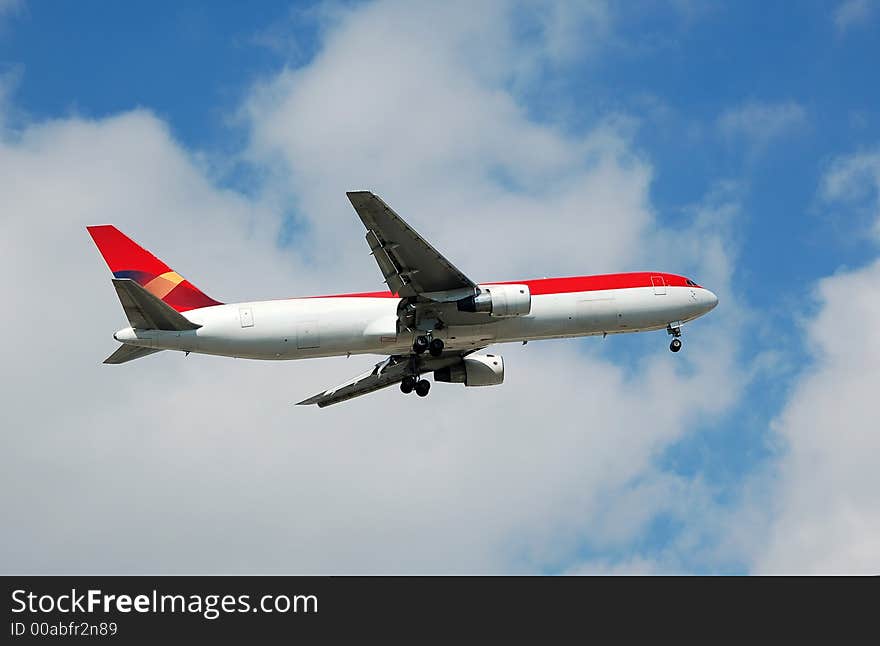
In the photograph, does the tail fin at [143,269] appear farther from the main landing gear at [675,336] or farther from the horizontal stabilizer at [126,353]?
the main landing gear at [675,336]

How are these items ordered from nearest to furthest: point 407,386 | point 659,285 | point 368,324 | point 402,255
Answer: point 402,255
point 368,324
point 659,285
point 407,386

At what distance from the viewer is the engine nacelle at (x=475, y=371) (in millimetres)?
62688

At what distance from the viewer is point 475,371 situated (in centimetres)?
6272

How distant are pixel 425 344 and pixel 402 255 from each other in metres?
4.84

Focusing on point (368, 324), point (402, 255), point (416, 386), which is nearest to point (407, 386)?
point (416, 386)

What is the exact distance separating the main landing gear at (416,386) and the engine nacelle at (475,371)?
5.32ft

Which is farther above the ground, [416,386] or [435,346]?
[416,386]

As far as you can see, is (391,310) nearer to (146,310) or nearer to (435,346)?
(435,346)

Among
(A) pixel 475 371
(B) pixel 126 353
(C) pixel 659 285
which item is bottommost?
(B) pixel 126 353

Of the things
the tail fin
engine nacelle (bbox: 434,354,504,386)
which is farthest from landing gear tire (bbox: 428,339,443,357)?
the tail fin

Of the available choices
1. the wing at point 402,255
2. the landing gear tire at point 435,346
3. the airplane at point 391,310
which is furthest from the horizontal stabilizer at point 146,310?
the landing gear tire at point 435,346
